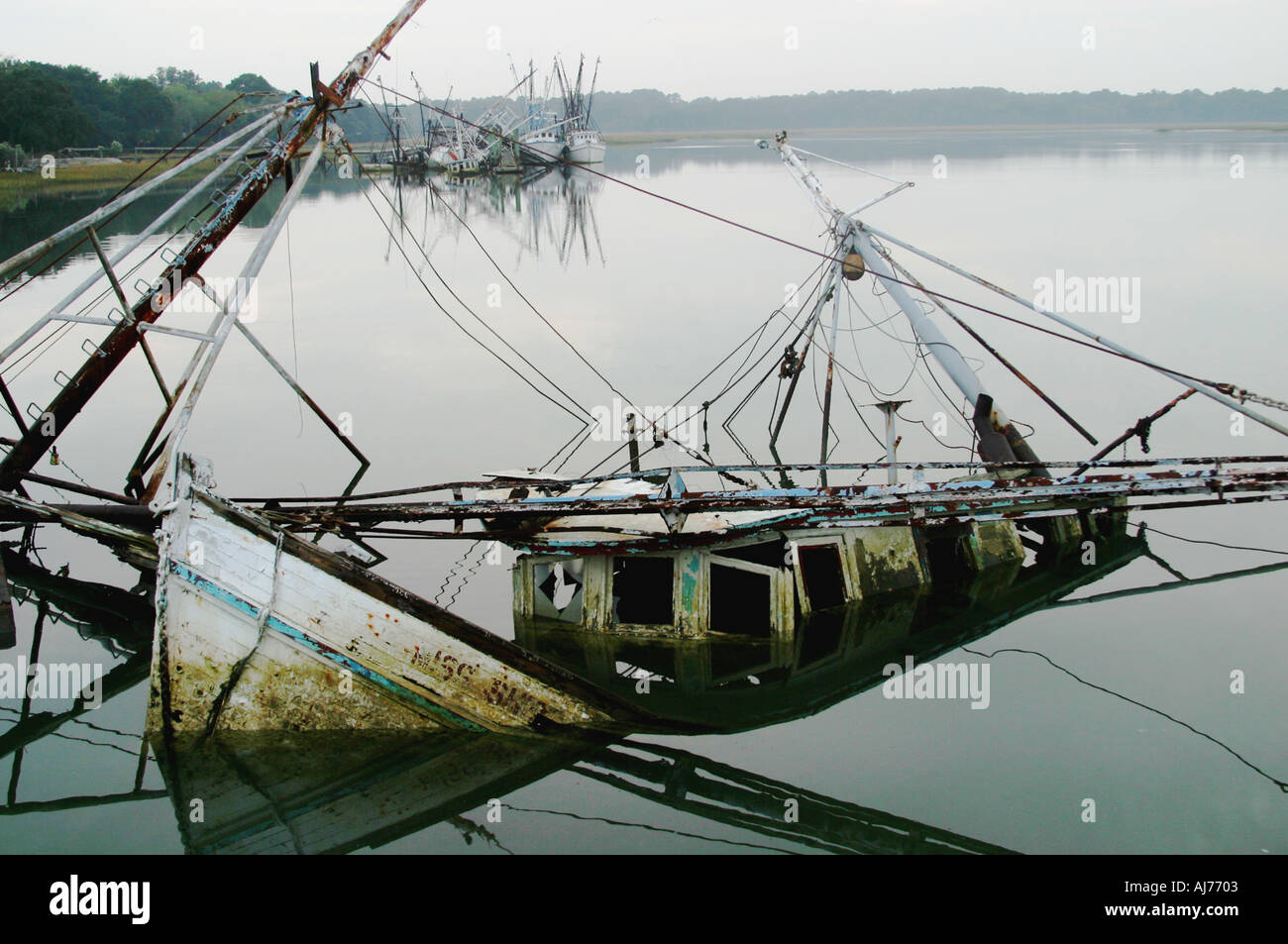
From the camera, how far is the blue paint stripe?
820 centimetres

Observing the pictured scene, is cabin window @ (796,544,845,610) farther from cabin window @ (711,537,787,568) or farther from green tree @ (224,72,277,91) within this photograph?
green tree @ (224,72,277,91)

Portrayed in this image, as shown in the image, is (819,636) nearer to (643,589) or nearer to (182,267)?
(643,589)

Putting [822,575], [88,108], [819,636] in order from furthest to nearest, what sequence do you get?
[88,108]
[822,575]
[819,636]

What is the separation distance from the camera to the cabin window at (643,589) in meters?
11.8

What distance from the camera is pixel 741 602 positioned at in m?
11.5

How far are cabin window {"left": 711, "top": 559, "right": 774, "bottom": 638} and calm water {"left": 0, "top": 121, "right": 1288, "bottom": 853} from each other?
1098 mm

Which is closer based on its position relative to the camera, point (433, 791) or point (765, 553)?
point (433, 791)

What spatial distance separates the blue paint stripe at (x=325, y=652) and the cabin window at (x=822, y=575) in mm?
4103

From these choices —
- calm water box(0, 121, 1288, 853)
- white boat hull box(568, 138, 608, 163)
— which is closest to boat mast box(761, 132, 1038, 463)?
calm water box(0, 121, 1288, 853)

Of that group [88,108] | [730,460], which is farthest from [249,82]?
[730,460]

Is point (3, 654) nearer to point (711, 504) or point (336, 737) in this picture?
point (336, 737)

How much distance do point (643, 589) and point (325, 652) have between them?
15.3 feet

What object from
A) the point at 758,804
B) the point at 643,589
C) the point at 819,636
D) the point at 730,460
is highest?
the point at 730,460
